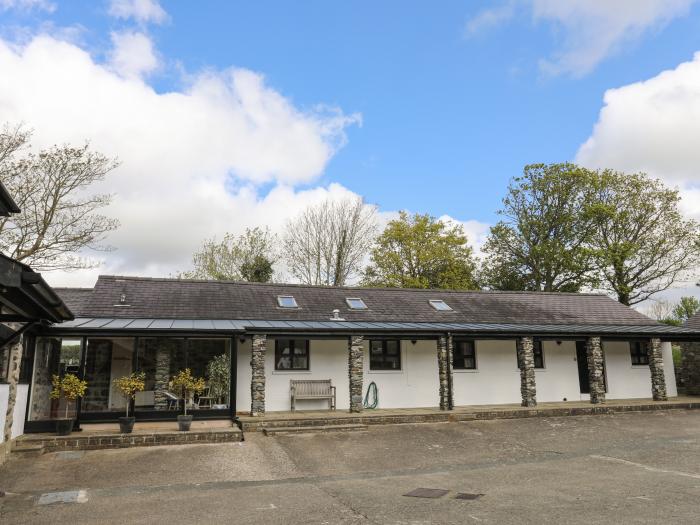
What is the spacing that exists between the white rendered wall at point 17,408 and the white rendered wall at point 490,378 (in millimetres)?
12114

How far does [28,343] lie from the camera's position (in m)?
12.1

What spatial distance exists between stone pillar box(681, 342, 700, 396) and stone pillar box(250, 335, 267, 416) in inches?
660

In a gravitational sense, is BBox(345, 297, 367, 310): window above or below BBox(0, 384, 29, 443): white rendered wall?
above

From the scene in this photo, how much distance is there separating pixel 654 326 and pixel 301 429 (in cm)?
1484

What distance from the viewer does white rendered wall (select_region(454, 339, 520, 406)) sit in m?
17.4

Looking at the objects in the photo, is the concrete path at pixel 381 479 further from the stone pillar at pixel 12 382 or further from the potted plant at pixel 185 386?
→ the stone pillar at pixel 12 382

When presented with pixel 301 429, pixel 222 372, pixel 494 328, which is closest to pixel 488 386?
pixel 494 328

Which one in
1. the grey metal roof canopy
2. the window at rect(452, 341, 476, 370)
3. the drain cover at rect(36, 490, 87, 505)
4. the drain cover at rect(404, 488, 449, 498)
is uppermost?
the grey metal roof canopy

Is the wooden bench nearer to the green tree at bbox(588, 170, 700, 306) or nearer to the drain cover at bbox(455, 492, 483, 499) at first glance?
the drain cover at bbox(455, 492, 483, 499)

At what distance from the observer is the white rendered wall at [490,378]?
17375mm

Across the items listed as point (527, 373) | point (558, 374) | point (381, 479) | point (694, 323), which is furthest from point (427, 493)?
point (694, 323)

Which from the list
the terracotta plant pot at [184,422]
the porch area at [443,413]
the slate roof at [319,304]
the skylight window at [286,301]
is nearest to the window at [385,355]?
the slate roof at [319,304]

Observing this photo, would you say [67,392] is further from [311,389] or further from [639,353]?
[639,353]

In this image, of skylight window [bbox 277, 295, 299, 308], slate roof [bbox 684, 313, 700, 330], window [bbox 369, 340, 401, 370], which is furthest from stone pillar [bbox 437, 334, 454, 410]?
slate roof [bbox 684, 313, 700, 330]
